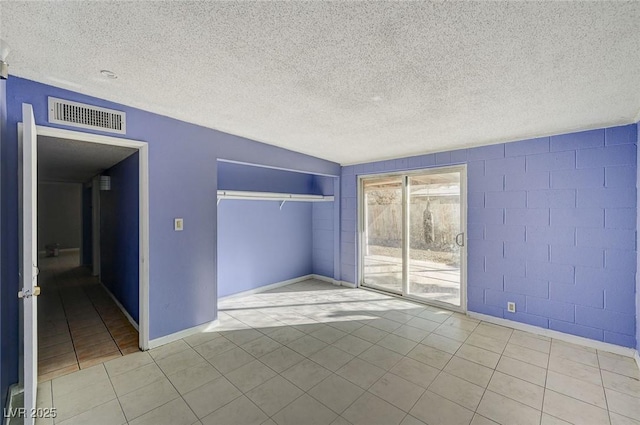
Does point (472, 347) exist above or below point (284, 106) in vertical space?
below

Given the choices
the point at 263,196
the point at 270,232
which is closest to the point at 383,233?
the point at 270,232

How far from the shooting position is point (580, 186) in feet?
9.36

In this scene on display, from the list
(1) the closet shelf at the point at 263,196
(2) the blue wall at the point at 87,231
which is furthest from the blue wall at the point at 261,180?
(2) the blue wall at the point at 87,231

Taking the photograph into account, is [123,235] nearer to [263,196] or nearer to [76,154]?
[76,154]

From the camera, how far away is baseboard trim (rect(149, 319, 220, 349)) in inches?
110

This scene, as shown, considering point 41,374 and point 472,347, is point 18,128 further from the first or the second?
point 472,347

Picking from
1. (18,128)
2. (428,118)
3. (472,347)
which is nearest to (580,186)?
(428,118)

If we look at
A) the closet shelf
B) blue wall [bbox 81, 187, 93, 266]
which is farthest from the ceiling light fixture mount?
blue wall [bbox 81, 187, 93, 266]

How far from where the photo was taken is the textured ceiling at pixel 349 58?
4.38ft

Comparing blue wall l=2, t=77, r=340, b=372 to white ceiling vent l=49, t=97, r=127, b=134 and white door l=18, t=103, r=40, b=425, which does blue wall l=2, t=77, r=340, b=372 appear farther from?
white door l=18, t=103, r=40, b=425

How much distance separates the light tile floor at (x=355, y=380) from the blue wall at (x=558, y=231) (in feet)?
1.14

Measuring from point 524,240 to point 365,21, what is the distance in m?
3.12

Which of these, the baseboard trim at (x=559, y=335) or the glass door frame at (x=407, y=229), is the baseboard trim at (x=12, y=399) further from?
the baseboard trim at (x=559, y=335)

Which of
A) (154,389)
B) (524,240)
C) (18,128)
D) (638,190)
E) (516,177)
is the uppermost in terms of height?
(18,128)
